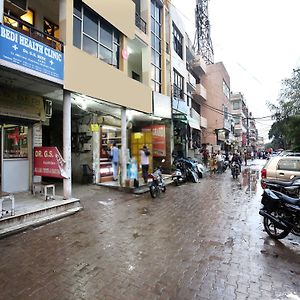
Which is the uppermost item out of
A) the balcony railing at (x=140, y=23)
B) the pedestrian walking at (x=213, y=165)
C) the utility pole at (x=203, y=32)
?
the utility pole at (x=203, y=32)

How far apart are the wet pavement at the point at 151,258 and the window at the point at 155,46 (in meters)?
10.4

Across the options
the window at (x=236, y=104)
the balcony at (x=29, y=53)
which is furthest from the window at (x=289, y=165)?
the window at (x=236, y=104)


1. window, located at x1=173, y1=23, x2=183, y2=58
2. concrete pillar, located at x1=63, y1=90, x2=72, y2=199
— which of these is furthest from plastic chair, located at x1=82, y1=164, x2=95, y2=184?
window, located at x1=173, y1=23, x2=183, y2=58

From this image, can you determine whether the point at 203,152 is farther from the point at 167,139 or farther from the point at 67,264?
the point at 67,264

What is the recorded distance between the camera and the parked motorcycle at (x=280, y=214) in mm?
5249

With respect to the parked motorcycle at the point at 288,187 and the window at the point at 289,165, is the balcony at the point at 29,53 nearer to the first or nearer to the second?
the parked motorcycle at the point at 288,187

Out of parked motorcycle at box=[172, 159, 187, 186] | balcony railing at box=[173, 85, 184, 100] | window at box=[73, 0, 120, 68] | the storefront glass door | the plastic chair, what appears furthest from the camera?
balcony railing at box=[173, 85, 184, 100]

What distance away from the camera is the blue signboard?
6.34 meters

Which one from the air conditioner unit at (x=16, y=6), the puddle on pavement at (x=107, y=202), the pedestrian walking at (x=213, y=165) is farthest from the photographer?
the pedestrian walking at (x=213, y=165)

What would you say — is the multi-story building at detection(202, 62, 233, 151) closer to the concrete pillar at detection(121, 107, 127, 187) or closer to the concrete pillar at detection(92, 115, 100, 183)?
the concrete pillar at detection(92, 115, 100, 183)

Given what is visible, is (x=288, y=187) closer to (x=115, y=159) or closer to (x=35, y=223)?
(x=35, y=223)

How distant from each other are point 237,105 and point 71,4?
54.5 m

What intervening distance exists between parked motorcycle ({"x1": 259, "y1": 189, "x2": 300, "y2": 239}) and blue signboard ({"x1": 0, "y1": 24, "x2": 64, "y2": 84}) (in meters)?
6.61

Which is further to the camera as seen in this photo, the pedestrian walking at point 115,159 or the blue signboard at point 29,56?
the pedestrian walking at point 115,159
